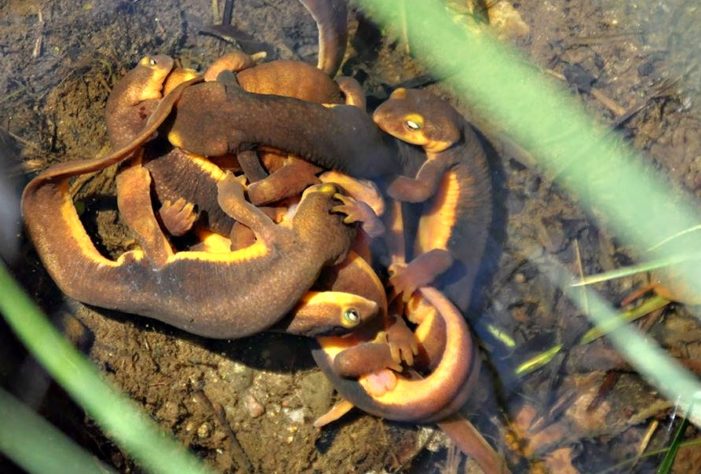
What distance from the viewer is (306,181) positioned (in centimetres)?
404

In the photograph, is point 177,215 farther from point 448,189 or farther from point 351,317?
point 448,189

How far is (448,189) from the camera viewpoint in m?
4.56

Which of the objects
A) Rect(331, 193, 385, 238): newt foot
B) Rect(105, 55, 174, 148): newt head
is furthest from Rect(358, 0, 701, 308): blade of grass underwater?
Rect(105, 55, 174, 148): newt head

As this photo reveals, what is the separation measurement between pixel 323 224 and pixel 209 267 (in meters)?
0.64

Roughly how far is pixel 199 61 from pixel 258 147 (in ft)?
3.27

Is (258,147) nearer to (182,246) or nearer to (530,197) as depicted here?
(182,246)

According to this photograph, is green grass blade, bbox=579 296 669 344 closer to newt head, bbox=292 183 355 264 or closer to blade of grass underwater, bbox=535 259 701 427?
blade of grass underwater, bbox=535 259 701 427

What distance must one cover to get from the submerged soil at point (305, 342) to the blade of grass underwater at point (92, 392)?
2.4 inches

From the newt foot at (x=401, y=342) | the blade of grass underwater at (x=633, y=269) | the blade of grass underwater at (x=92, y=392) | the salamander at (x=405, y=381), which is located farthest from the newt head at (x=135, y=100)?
the blade of grass underwater at (x=633, y=269)

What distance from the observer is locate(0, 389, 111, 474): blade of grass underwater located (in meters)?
3.90

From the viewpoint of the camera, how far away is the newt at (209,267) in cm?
366

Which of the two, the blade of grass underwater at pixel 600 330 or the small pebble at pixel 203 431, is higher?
the blade of grass underwater at pixel 600 330

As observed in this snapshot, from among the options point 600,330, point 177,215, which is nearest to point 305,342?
point 177,215

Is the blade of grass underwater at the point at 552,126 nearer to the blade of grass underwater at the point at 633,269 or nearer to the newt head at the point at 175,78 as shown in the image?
the blade of grass underwater at the point at 633,269
